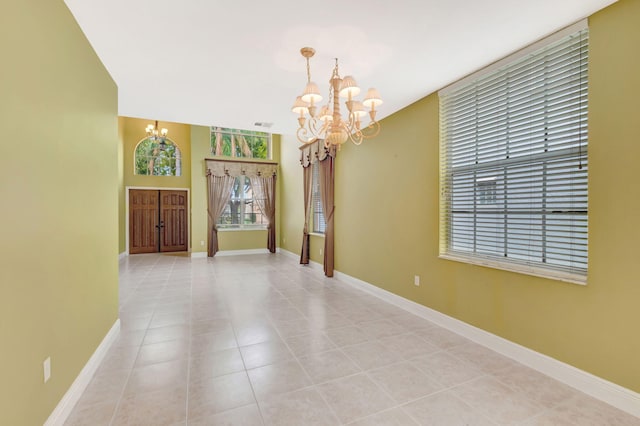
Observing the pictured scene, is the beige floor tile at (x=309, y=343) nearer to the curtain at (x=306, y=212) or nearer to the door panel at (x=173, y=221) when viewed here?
the curtain at (x=306, y=212)

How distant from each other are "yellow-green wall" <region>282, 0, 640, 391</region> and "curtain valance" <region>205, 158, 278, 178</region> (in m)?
5.06

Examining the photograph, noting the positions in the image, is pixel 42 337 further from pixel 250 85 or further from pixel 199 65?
pixel 250 85

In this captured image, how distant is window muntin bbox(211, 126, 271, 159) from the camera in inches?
333

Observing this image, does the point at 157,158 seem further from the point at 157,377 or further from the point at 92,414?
the point at 92,414

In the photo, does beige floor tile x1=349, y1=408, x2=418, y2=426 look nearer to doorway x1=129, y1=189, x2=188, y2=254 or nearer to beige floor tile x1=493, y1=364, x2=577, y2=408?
beige floor tile x1=493, y1=364, x2=577, y2=408

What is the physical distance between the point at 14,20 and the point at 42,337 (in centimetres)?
165

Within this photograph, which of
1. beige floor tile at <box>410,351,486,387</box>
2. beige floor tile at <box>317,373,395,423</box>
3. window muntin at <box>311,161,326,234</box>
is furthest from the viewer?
window muntin at <box>311,161,326,234</box>

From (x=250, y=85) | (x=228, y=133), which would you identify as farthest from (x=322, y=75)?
(x=228, y=133)

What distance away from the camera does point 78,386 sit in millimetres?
2068

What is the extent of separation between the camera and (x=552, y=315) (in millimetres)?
2352

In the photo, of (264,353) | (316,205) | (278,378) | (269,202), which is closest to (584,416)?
(278,378)

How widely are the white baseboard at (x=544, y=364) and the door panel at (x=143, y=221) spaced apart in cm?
791

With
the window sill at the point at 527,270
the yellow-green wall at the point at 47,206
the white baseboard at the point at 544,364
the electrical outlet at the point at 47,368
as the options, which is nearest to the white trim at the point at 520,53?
the window sill at the point at 527,270

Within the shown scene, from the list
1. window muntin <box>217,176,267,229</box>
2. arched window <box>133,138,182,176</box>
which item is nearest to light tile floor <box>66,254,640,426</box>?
window muntin <box>217,176,267,229</box>
